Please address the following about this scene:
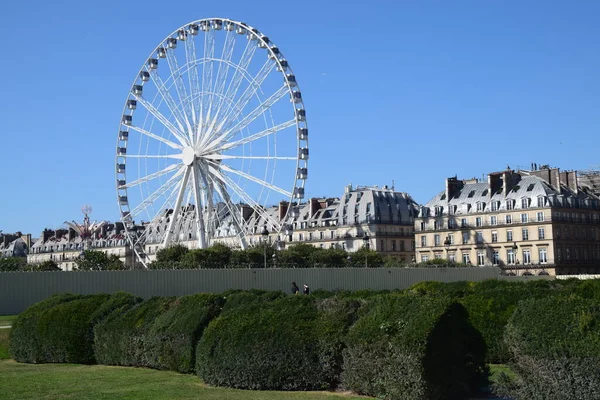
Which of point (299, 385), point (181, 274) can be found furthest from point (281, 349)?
point (181, 274)

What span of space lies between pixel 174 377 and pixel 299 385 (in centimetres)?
361

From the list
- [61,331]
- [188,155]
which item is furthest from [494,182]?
[61,331]

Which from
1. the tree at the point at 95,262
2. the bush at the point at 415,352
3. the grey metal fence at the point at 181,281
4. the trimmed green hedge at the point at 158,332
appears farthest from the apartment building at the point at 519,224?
the bush at the point at 415,352

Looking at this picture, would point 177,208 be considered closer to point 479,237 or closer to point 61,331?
point 479,237

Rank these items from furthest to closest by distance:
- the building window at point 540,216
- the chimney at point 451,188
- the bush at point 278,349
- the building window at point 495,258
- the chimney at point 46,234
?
1. the chimney at point 46,234
2. the chimney at point 451,188
3. the building window at point 495,258
4. the building window at point 540,216
5. the bush at point 278,349

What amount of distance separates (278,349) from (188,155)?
43031 millimetres

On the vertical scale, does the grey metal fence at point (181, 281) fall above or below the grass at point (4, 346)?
above

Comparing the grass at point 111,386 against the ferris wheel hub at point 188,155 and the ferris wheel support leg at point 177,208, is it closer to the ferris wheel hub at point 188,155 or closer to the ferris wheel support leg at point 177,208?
the ferris wheel hub at point 188,155

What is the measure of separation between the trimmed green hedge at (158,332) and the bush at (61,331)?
51cm

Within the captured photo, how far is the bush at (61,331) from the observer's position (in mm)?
23531

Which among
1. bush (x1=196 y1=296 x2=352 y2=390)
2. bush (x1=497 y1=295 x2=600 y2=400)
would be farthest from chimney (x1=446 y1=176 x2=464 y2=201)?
bush (x1=497 y1=295 x2=600 y2=400)

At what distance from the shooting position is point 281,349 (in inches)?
703

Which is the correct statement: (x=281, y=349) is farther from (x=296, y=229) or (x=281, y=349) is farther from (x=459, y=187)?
(x=296, y=229)

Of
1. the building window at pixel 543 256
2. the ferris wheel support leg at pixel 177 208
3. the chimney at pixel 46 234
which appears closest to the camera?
the ferris wheel support leg at pixel 177 208
